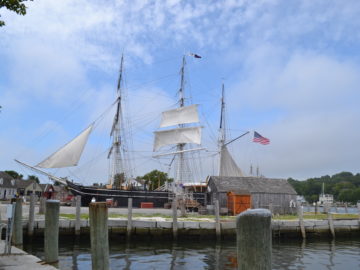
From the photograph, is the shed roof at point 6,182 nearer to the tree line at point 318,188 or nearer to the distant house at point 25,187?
the distant house at point 25,187

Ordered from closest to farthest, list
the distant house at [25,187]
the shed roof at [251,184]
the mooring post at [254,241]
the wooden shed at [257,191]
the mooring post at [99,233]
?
the mooring post at [254,241]
the mooring post at [99,233]
the wooden shed at [257,191]
the shed roof at [251,184]
the distant house at [25,187]

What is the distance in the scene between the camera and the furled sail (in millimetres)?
63791

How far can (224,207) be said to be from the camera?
32938 millimetres

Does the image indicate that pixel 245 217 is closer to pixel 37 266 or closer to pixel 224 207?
pixel 37 266

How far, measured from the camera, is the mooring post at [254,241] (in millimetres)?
3314

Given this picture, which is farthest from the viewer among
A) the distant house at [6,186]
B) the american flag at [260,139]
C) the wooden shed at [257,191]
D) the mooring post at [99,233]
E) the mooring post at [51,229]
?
the distant house at [6,186]

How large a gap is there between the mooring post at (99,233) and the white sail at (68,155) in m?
36.7

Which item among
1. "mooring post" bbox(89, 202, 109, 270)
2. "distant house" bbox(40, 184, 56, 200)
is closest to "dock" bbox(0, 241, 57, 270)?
"mooring post" bbox(89, 202, 109, 270)

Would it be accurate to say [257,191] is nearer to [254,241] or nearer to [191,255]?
[191,255]

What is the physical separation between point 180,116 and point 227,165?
1284 cm

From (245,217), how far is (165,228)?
16949mm

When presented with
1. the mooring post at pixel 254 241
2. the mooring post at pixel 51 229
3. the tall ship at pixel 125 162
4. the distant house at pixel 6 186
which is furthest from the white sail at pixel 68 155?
the mooring post at pixel 254 241

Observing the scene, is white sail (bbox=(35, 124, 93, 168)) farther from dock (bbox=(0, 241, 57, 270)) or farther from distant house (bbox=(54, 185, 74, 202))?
dock (bbox=(0, 241, 57, 270))

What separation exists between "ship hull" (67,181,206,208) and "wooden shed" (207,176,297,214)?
11.0 m
